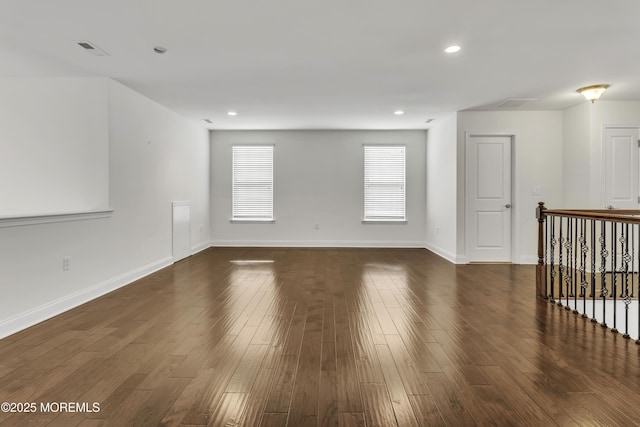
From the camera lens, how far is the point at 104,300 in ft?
12.2

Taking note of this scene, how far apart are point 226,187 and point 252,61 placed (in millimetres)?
4382

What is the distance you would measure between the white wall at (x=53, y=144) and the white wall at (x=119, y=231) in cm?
14

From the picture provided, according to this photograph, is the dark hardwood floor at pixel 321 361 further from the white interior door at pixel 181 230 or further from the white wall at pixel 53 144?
the white interior door at pixel 181 230

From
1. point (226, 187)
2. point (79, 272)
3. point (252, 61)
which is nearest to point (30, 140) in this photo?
point (79, 272)

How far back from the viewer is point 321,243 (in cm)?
764

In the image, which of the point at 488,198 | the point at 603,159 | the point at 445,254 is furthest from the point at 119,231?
the point at 603,159

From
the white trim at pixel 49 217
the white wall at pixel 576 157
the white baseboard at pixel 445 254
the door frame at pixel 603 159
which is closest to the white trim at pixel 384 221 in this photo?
the white baseboard at pixel 445 254

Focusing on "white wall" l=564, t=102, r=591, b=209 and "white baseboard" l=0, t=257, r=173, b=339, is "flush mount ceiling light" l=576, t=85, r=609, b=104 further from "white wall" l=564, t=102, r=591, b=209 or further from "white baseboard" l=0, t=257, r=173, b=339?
"white baseboard" l=0, t=257, r=173, b=339

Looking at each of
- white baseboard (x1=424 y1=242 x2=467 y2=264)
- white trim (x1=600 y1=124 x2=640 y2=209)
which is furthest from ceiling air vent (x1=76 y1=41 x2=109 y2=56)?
white trim (x1=600 y1=124 x2=640 y2=209)

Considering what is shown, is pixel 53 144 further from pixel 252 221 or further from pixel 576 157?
pixel 576 157

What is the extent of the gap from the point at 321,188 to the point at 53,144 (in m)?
4.77

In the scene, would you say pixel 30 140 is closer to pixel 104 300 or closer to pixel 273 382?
pixel 104 300

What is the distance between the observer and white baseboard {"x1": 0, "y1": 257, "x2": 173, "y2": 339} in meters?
2.79

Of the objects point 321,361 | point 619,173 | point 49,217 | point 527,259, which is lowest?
point 321,361
